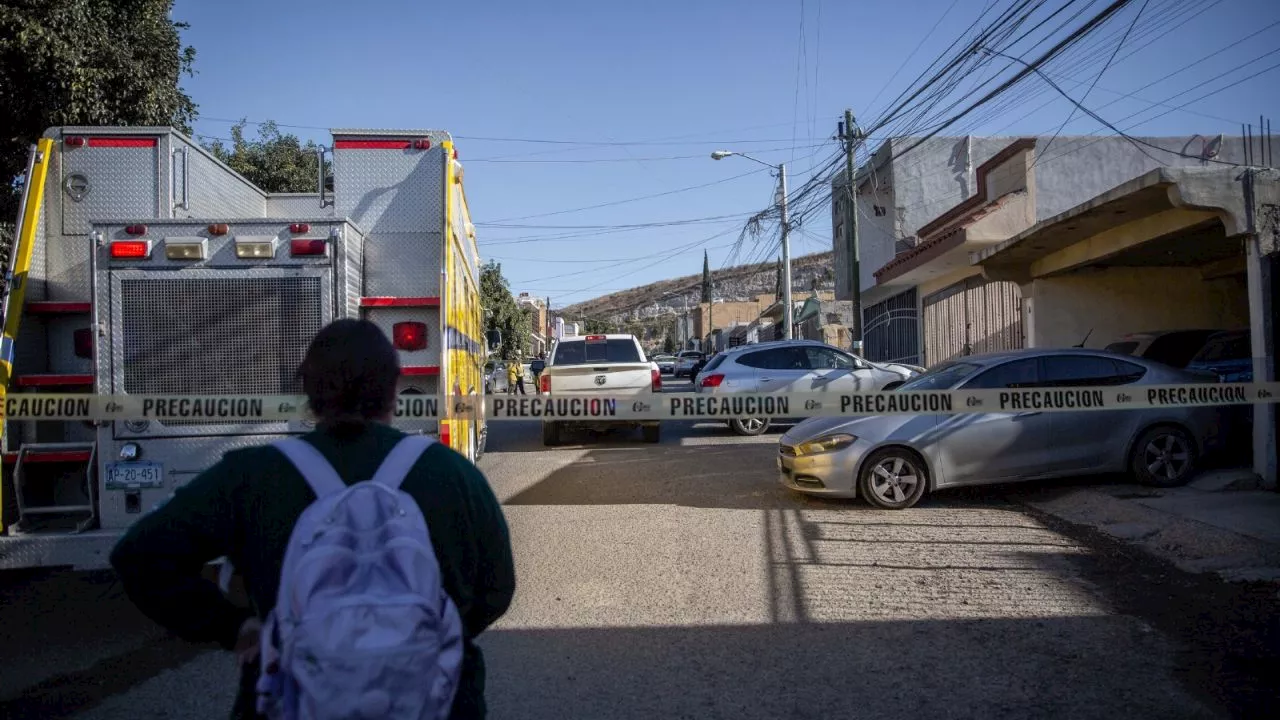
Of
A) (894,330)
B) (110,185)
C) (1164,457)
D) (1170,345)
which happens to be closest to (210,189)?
(110,185)

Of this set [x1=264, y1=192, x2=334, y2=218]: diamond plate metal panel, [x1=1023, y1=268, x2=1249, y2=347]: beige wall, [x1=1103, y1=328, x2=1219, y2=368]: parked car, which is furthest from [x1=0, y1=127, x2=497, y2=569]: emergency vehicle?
[x1=1023, y1=268, x2=1249, y2=347]: beige wall

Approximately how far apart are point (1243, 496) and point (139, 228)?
942cm

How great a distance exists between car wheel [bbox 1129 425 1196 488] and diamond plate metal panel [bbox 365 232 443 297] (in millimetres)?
7112

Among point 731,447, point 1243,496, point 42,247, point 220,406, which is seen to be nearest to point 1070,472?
point 1243,496

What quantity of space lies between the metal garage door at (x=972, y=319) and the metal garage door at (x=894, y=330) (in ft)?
3.83

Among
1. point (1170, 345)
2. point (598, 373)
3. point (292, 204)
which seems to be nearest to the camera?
point (292, 204)

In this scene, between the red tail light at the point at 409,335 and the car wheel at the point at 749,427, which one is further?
the car wheel at the point at 749,427

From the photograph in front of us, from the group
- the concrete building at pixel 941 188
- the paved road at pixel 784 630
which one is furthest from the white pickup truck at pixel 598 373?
the concrete building at pixel 941 188

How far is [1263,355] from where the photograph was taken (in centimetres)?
899

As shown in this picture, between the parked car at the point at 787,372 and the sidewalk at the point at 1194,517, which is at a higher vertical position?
the parked car at the point at 787,372

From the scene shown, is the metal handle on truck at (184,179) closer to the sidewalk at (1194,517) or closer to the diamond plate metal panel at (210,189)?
the diamond plate metal panel at (210,189)

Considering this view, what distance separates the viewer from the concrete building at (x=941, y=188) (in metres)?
25.0

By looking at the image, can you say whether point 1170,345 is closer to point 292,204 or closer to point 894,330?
point 292,204

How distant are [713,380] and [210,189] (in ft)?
33.3
